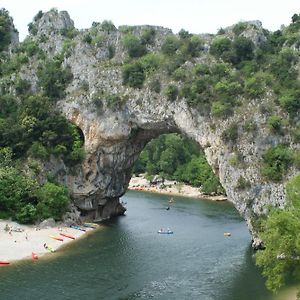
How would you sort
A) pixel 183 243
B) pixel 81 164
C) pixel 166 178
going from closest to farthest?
pixel 183 243 → pixel 81 164 → pixel 166 178

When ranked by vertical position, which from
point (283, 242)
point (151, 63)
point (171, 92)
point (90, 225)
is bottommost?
point (90, 225)

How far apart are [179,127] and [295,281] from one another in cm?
2494

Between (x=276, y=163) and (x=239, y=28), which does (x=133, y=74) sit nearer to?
(x=239, y=28)

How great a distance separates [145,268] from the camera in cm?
4519

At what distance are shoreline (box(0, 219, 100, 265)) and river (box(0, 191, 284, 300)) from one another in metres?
1.42

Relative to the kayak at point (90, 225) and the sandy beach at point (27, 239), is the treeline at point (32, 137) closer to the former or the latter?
the sandy beach at point (27, 239)

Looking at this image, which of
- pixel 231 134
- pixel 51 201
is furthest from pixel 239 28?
pixel 51 201

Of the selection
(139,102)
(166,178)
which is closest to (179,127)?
(139,102)

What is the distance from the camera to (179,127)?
2349 inches

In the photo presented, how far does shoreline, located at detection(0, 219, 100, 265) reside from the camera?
4819cm

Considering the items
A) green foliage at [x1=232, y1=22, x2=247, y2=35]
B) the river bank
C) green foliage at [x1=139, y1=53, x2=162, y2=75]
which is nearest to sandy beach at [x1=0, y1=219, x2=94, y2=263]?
green foliage at [x1=139, y1=53, x2=162, y2=75]

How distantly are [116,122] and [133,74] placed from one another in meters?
6.48

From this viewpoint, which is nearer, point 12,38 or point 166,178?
point 12,38

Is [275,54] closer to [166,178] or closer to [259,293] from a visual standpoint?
[259,293]
